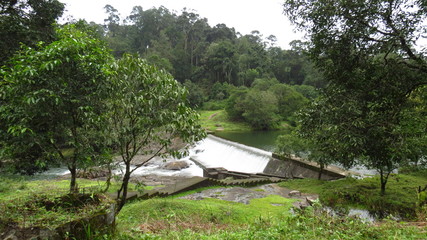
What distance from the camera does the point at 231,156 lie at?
23.2 metres

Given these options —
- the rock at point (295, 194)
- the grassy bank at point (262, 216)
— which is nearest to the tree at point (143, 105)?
the grassy bank at point (262, 216)

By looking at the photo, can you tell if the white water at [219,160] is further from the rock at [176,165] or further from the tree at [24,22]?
the tree at [24,22]

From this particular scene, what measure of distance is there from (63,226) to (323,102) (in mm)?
7240

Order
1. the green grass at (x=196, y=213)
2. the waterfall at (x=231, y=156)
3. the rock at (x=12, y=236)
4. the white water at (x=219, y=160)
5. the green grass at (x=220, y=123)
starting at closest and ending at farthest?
the rock at (x=12, y=236), the green grass at (x=196, y=213), the white water at (x=219, y=160), the waterfall at (x=231, y=156), the green grass at (x=220, y=123)

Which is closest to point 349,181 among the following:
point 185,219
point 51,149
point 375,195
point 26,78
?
point 375,195

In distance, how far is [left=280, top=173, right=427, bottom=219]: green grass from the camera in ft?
28.1

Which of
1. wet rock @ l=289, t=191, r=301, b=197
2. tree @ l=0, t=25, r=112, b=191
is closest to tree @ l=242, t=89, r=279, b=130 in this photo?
wet rock @ l=289, t=191, r=301, b=197

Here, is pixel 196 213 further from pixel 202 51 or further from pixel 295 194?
pixel 202 51

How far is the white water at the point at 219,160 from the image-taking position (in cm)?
1939

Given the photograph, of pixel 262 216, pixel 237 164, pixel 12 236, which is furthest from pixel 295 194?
pixel 12 236

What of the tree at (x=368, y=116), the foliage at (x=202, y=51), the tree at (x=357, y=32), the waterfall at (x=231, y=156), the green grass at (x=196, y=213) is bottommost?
Answer: the waterfall at (x=231, y=156)

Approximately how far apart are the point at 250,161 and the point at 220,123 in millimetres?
26560

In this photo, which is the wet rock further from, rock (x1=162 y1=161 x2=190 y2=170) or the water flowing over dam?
rock (x1=162 y1=161 x2=190 y2=170)

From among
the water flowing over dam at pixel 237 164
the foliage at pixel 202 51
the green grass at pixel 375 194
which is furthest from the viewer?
the foliage at pixel 202 51
